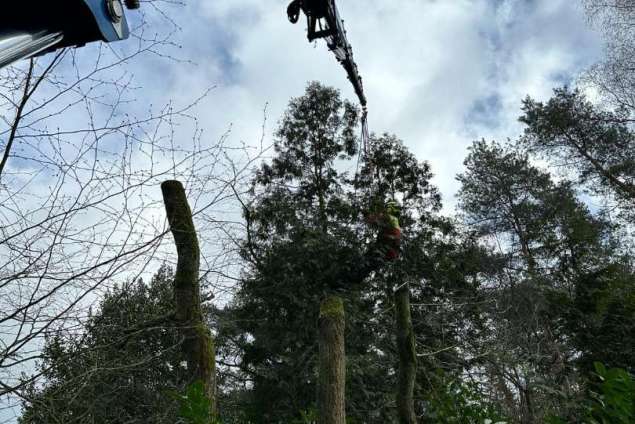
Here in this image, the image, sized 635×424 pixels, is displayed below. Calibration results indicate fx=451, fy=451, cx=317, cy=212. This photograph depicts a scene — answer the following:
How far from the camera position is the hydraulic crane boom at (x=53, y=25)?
627mm

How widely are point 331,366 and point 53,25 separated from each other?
2.94 meters

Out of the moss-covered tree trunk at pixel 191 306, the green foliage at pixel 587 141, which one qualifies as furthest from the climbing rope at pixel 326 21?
the green foliage at pixel 587 141

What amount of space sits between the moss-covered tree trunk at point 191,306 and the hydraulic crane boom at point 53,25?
2504 mm

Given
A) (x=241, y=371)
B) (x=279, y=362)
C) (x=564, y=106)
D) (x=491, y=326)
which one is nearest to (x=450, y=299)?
(x=491, y=326)

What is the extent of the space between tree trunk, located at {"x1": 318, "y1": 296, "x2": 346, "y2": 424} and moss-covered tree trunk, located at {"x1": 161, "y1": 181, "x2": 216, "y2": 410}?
2.67ft

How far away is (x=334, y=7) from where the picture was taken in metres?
4.89

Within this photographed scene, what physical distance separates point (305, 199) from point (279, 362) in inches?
176

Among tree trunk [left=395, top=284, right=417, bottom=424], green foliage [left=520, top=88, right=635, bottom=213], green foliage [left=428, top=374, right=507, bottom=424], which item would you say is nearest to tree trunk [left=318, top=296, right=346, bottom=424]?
green foliage [left=428, top=374, right=507, bottom=424]

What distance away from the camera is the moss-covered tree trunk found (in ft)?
10.9

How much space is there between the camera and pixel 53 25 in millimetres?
723

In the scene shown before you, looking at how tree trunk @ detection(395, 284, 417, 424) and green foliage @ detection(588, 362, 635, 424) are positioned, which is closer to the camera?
green foliage @ detection(588, 362, 635, 424)

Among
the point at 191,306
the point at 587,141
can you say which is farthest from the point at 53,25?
the point at 587,141

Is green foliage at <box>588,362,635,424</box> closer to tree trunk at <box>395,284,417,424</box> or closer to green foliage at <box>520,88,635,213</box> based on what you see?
tree trunk at <box>395,284,417,424</box>

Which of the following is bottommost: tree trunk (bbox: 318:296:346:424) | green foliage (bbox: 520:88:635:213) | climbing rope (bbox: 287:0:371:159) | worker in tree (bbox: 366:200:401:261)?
tree trunk (bbox: 318:296:346:424)
